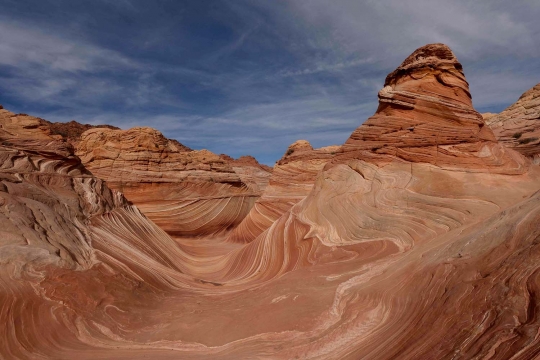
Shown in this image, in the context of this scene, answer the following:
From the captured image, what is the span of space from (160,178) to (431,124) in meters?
12.5

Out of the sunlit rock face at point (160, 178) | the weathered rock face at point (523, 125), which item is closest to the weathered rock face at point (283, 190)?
the sunlit rock face at point (160, 178)

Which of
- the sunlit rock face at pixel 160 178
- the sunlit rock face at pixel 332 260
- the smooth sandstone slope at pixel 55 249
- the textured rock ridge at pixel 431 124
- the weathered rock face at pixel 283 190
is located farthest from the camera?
the sunlit rock face at pixel 160 178

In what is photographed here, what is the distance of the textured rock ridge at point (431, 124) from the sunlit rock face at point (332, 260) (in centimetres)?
→ 3

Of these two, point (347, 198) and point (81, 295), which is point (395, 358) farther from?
point (347, 198)

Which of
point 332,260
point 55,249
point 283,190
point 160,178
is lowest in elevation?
point 332,260

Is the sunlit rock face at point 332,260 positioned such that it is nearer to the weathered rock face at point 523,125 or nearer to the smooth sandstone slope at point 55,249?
the smooth sandstone slope at point 55,249

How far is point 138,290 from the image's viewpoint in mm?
6238

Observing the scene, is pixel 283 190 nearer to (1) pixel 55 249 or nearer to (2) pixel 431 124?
(2) pixel 431 124

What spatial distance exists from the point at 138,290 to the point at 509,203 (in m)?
6.52

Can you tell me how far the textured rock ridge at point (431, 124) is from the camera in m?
7.78

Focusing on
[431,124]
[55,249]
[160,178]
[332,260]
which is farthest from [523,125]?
[55,249]

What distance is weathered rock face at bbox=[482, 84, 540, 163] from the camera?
14508 mm

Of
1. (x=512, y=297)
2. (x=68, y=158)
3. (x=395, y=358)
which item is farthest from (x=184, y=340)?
(x=68, y=158)

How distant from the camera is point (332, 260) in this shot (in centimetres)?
666
